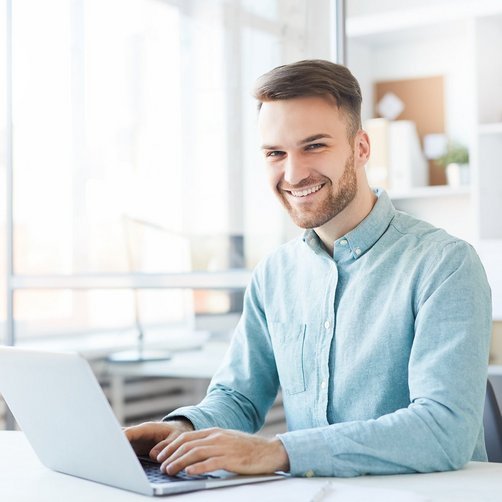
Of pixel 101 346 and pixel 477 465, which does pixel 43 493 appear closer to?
pixel 477 465

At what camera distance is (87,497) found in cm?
126

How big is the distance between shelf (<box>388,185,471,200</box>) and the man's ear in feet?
7.28

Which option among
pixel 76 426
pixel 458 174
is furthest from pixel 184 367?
pixel 76 426

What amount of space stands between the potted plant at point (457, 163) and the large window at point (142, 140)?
137 cm

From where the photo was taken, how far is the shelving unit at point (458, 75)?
3.71 meters

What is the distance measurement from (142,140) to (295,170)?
137cm

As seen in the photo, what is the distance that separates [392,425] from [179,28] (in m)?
1.86

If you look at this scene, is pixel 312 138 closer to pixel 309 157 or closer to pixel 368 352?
pixel 309 157

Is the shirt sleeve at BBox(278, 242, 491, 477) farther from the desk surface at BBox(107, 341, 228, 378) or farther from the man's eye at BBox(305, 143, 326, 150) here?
the desk surface at BBox(107, 341, 228, 378)

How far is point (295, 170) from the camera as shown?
5.46 feet

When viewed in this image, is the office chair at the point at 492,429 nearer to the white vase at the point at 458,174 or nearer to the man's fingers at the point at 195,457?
the man's fingers at the point at 195,457

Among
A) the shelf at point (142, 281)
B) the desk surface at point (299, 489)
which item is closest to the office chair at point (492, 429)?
the desk surface at point (299, 489)

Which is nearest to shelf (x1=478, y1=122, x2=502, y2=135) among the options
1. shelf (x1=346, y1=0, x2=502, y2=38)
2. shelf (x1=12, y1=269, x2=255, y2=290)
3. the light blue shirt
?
shelf (x1=346, y1=0, x2=502, y2=38)

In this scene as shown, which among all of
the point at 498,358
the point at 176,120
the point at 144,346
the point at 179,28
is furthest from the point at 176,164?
the point at 498,358
